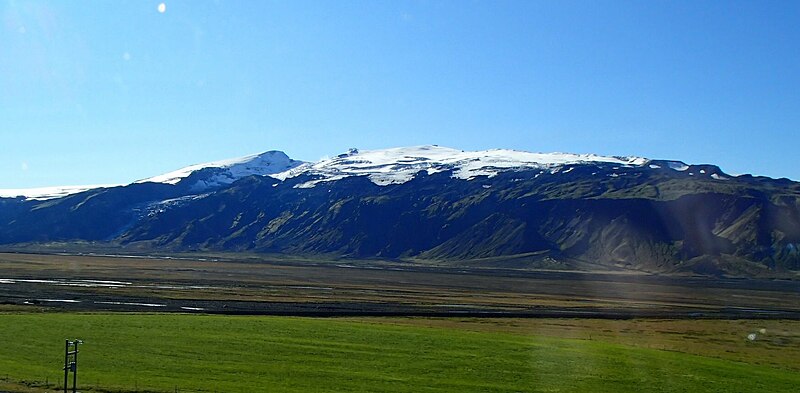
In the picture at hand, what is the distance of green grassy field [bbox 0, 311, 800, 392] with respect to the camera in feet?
146

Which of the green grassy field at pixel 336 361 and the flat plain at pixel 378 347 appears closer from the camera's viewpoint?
the green grassy field at pixel 336 361

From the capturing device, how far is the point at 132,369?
4578cm

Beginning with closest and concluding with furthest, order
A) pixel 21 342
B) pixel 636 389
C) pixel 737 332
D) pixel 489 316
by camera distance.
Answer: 1. pixel 636 389
2. pixel 21 342
3. pixel 737 332
4. pixel 489 316

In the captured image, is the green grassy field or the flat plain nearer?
the green grassy field

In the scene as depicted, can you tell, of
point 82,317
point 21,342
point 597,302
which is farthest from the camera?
point 597,302

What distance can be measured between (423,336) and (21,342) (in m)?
29.9

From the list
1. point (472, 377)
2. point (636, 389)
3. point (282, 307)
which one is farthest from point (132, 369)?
point (282, 307)

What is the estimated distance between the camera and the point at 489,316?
308 feet

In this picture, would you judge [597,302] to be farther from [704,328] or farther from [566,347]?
[566,347]

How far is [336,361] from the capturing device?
2018 inches

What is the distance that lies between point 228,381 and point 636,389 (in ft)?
80.5

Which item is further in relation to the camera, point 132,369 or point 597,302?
point 597,302

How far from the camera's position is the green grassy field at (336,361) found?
44438 millimetres

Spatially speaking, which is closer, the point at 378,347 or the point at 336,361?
the point at 336,361
